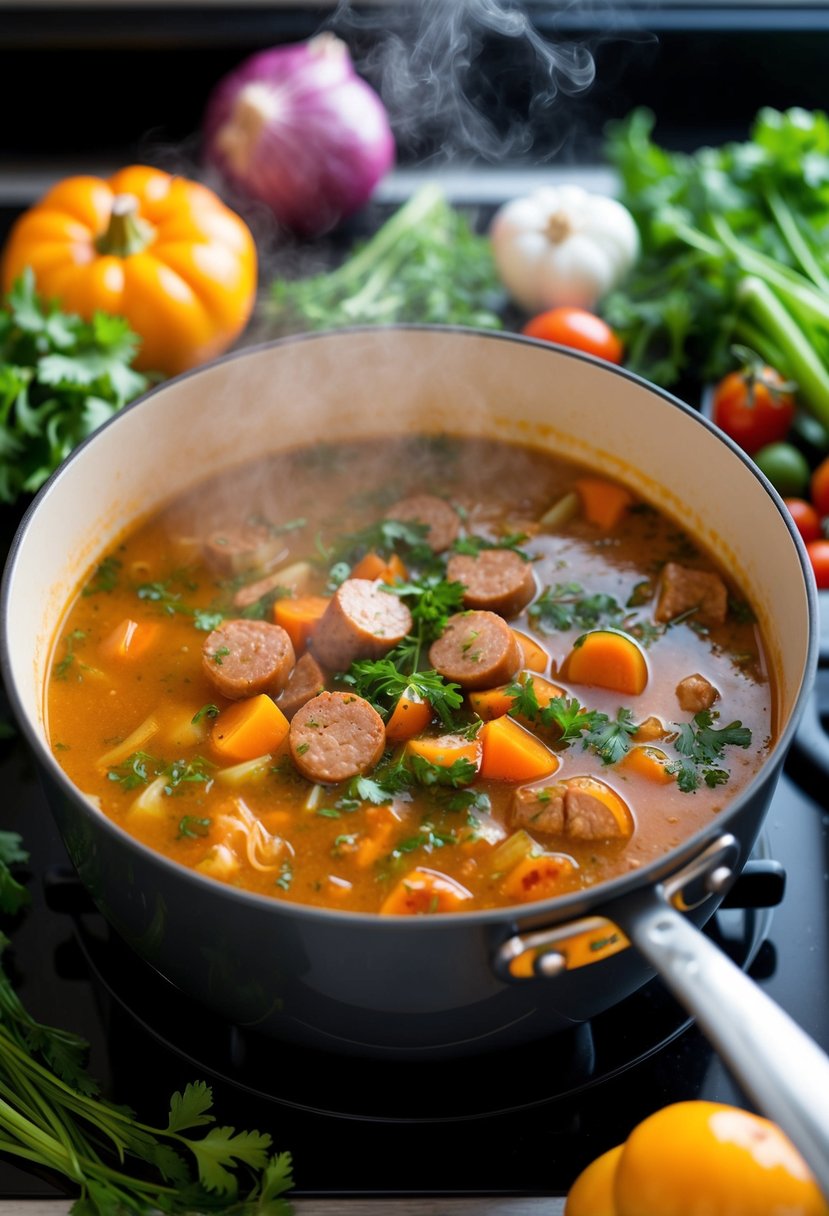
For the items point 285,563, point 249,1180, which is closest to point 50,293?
point 285,563

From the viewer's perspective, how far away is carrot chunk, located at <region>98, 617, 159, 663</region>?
2.16 metres

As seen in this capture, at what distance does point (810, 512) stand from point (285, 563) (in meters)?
1.16

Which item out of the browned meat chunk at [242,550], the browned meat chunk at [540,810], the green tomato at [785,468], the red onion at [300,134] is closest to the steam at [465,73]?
the red onion at [300,134]

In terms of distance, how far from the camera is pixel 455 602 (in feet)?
7.12

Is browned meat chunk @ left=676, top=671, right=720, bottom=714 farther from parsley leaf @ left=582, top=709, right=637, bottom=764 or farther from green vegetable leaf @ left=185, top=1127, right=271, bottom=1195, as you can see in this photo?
green vegetable leaf @ left=185, top=1127, right=271, bottom=1195

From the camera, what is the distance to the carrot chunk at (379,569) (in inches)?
89.4

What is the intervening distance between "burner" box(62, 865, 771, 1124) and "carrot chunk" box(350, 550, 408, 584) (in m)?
0.78

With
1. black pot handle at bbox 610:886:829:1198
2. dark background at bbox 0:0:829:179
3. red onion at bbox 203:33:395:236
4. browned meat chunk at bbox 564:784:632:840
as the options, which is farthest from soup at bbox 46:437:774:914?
dark background at bbox 0:0:829:179

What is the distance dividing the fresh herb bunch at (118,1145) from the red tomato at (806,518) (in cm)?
171

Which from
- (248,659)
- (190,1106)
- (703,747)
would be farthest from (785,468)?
(190,1106)

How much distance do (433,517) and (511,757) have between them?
62 cm

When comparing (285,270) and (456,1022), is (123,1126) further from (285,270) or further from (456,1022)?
(285,270)

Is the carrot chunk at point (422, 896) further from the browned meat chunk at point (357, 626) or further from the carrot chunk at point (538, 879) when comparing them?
the browned meat chunk at point (357, 626)

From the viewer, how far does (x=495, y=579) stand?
2.20m
